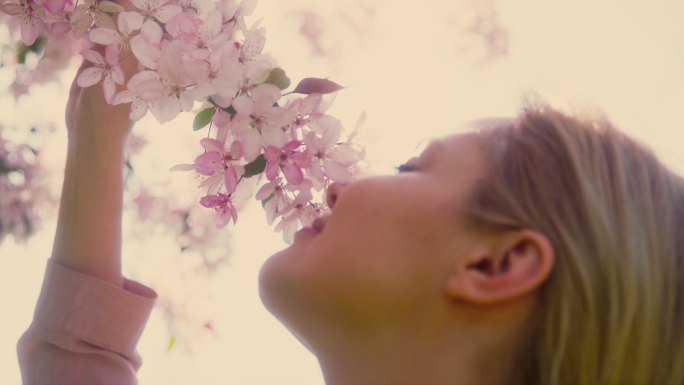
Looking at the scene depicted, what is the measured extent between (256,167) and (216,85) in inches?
7.4

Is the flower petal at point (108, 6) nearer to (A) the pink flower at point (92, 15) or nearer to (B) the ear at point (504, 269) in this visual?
(A) the pink flower at point (92, 15)

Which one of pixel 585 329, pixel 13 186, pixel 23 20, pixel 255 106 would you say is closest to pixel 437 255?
pixel 585 329

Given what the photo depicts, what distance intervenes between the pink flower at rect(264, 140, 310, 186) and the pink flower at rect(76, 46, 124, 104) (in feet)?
0.95

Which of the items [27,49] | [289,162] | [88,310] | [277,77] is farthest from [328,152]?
[27,49]

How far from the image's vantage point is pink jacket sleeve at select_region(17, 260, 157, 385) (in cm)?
111

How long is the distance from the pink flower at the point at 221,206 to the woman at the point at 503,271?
338 millimetres

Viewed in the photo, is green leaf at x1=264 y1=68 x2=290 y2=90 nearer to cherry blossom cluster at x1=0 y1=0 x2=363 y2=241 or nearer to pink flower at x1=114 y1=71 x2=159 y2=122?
cherry blossom cluster at x1=0 y1=0 x2=363 y2=241

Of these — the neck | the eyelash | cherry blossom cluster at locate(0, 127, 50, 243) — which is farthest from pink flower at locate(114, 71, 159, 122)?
cherry blossom cluster at locate(0, 127, 50, 243)

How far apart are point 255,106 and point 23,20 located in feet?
1.56

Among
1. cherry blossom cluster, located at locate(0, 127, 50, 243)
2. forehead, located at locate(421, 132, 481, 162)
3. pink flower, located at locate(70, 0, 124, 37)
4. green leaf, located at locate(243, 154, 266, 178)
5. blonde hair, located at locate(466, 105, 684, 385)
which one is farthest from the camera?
cherry blossom cluster, located at locate(0, 127, 50, 243)

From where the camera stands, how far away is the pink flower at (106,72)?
46.6 inches

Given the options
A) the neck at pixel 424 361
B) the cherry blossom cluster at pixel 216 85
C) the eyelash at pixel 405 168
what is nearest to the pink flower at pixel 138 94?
the cherry blossom cluster at pixel 216 85

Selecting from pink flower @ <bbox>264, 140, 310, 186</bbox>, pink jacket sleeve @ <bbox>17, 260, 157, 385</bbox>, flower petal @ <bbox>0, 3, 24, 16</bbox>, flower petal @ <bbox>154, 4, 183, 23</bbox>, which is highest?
flower petal @ <bbox>154, 4, 183, 23</bbox>

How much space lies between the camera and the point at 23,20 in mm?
1257
